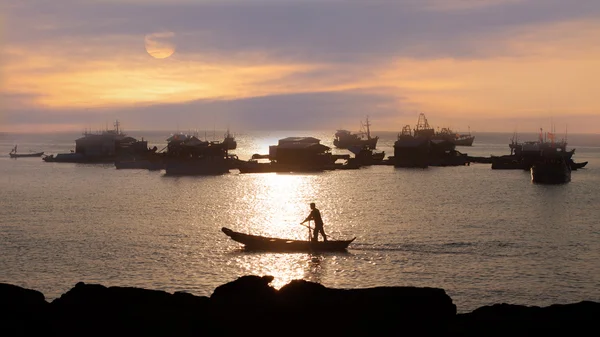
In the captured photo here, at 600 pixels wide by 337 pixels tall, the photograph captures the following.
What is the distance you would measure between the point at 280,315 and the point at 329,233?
41.6 meters

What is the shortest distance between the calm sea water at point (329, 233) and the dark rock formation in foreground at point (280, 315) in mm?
14099

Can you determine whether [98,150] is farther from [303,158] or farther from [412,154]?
[412,154]

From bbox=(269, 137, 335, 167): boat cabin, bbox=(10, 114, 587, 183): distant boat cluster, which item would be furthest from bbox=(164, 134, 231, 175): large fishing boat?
bbox=(269, 137, 335, 167): boat cabin

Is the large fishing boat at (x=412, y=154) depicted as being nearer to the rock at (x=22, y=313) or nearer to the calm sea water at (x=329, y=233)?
the calm sea water at (x=329, y=233)

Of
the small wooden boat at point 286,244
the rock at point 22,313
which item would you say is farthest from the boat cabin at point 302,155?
the rock at point 22,313

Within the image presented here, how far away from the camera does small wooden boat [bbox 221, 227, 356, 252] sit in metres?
44.2

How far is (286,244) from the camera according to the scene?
44.5 m

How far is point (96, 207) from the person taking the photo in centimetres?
7838

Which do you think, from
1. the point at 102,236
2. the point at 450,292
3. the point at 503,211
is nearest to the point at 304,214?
the point at 503,211

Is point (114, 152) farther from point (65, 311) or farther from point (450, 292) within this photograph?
point (65, 311)

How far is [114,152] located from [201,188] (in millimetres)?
75675

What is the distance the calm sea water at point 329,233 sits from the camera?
37.3m

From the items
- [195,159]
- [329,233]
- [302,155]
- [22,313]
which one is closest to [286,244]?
[329,233]

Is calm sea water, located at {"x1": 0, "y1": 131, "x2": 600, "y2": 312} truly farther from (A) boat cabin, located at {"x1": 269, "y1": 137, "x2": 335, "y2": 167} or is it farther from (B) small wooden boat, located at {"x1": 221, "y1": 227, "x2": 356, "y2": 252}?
(A) boat cabin, located at {"x1": 269, "y1": 137, "x2": 335, "y2": 167}
